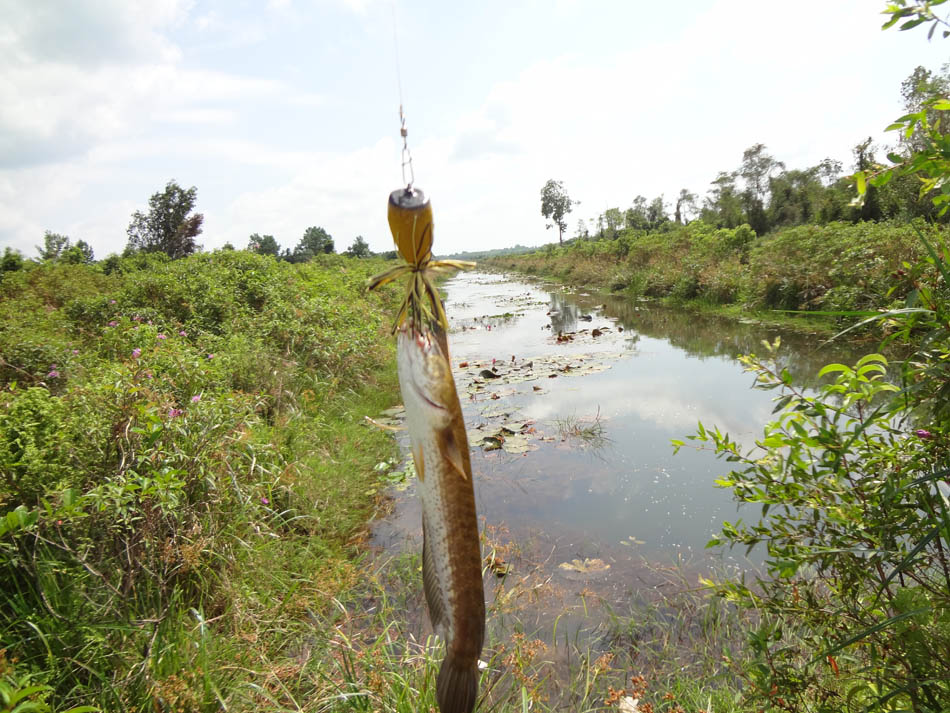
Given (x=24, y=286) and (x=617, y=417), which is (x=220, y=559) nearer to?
(x=617, y=417)

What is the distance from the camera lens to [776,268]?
1180 centimetres

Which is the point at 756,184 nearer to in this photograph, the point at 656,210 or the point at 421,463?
the point at 656,210

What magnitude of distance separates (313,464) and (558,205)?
2400 inches

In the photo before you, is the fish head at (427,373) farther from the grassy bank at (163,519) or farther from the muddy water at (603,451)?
the muddy water at (603,451)

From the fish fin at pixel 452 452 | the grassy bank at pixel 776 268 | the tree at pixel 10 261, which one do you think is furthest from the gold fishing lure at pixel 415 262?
the tree at pixel 10 261

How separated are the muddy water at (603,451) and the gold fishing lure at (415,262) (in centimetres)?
327

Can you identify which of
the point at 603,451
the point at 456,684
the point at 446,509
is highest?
the point at 446,509

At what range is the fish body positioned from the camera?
91cm

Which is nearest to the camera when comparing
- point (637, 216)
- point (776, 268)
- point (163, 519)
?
point (163, 519)

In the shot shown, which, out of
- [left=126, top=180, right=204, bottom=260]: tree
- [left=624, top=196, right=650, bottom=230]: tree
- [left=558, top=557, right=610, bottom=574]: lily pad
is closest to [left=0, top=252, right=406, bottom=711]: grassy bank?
[left=558, top=557, right=610, bottom=574]: lily pad

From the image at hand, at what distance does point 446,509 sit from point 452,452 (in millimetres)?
119

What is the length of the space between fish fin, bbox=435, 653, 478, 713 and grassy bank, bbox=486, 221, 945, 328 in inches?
67.7

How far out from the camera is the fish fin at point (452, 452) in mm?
918

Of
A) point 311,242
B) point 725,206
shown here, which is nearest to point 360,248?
point 311,242
